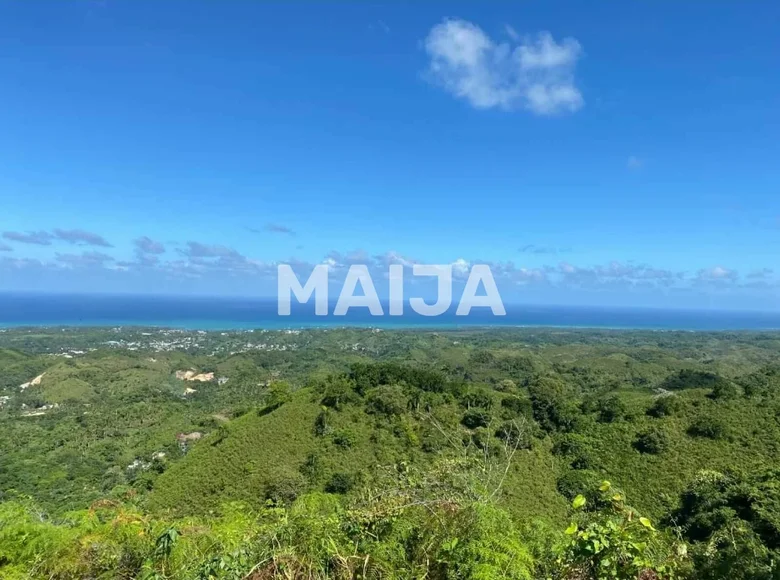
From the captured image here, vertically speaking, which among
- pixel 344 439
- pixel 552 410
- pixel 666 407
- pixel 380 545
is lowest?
pixel 344 439

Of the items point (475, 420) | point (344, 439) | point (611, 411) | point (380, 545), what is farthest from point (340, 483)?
point (380, 545)

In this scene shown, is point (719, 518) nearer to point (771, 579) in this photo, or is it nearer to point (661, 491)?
point (661, 491)

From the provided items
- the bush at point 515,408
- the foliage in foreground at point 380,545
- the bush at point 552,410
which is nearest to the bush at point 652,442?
the bush at point 552,410

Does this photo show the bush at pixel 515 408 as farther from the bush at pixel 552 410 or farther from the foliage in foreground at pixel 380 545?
the foliage in foreground at pixel 380 545

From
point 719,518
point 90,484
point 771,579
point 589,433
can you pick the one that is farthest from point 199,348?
point 771,579

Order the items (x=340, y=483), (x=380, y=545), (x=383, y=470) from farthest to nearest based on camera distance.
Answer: (x=340, y=483) < (x=383, y=470) < (x=380, y=545)

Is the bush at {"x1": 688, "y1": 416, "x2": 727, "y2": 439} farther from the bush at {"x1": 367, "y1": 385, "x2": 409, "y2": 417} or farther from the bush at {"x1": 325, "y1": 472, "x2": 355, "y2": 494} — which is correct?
the bush at {"x1": 325, "y1": 472, "x2": 355, "y2": 494}

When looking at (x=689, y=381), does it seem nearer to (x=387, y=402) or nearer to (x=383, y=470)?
(x=387, y=402)
